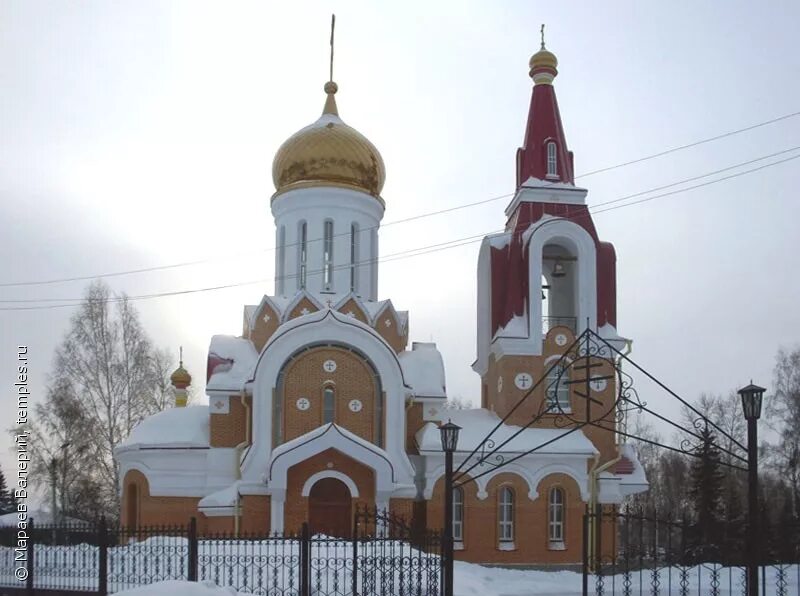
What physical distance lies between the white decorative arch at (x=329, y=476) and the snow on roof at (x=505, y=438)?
1.82 metres

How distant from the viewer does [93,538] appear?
42.8 ft

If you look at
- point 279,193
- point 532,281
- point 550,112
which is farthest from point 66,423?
point 550,112

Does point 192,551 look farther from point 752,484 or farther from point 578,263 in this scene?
point 578,263

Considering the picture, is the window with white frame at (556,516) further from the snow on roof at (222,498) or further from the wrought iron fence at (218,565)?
the wrought iron fence at (218,565)

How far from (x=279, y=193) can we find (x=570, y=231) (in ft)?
22.1

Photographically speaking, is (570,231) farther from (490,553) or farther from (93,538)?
(93,538)

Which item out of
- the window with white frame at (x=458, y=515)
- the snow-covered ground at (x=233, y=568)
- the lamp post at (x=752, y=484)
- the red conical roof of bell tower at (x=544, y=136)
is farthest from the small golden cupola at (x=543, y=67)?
the lamp post at (x=752, y=484)

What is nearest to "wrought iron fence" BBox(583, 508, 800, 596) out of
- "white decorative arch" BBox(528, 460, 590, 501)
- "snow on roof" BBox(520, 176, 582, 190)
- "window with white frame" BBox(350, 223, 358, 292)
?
"white decorative arch" BBox(528, 460, 590, 501)

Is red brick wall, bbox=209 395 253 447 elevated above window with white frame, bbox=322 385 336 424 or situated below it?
below

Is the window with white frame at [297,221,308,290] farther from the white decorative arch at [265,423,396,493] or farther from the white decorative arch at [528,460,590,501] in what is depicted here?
the white decorative arch at [528,460,590,501]

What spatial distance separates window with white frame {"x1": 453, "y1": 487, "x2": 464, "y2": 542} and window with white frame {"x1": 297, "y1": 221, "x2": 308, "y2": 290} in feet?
19.3

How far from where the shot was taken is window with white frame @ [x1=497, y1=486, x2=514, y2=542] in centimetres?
2097

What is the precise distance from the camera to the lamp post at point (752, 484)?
33.4 ft

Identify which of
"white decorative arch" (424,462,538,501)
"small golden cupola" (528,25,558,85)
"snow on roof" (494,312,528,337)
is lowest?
"white decorative arch" (424,462,538,501)
